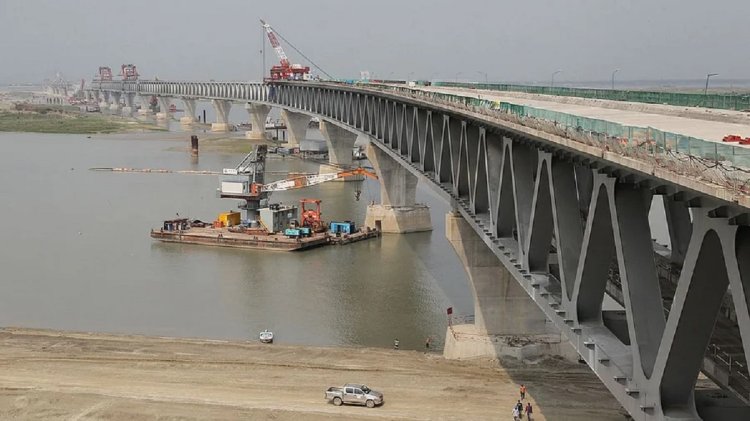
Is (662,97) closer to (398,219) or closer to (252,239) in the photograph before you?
(398,219)

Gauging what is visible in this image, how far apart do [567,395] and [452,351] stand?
6.77m

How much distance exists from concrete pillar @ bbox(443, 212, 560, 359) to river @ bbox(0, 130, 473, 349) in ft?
11.5

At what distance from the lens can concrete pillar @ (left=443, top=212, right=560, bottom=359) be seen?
1464 inches

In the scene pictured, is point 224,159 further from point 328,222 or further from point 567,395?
point 567,395

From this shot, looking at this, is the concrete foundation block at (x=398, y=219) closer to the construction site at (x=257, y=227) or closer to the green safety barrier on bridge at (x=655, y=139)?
the construction site at (x=257, y=227)

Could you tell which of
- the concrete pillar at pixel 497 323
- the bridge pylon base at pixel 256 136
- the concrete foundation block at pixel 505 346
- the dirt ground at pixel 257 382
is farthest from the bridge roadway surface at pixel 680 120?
the bridge pylon base at pixel 256 136

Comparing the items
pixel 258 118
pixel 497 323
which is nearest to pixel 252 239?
pixel 497 323

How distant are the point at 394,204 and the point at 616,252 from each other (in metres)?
52.5

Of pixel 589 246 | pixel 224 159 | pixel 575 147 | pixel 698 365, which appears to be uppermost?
pixel 575 147

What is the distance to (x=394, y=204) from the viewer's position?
70562mm

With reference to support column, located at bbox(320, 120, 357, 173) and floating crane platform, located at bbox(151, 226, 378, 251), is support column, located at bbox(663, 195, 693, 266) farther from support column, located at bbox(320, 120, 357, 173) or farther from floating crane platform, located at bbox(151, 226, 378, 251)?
support column, located at bbox(320, 120, 357, 173)

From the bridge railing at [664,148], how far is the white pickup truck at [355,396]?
453 inches

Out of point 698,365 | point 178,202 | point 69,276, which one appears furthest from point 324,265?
point 698,365

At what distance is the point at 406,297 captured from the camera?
160 feet
